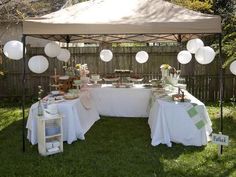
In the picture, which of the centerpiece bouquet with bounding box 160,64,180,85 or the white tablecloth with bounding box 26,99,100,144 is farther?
the centerpiece bouquet with bounding box 160,64,180,85

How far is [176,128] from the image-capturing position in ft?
19.3

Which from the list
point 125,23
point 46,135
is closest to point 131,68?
point 125,23

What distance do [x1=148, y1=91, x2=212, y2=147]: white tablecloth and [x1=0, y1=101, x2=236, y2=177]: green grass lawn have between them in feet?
0.42

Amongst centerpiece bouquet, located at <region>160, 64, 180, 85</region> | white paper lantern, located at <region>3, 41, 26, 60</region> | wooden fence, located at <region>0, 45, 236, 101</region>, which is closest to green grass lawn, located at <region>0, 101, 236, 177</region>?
centerpiece bouquet, located at <region>160, 64, 180, 85</region>

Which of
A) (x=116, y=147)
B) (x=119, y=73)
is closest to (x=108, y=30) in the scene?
(x=116, y=147)

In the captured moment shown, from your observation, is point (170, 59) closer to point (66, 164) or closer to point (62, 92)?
point (62, 92)

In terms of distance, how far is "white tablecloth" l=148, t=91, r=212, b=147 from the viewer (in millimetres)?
5801

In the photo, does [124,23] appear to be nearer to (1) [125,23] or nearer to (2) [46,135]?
(1) [125,23]

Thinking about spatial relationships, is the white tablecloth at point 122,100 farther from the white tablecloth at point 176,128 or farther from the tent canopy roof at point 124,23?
the tent canopy roof at point 124,23

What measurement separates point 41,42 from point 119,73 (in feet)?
12.7

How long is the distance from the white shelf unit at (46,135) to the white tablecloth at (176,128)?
1564mm

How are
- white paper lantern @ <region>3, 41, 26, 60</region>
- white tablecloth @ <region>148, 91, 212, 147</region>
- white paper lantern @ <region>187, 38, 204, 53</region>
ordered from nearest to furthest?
white paper lantern @ <region>3, 41, 26, 60</region>, white tablecloth @ <region>148, 91, 212, 147</region>, white paper lantern @ <region>187, 38, 204, 53</region>

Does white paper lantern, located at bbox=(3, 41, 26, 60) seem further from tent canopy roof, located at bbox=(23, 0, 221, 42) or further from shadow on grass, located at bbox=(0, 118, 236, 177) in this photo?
shadow on grass, located at bbox=(0, 118, 236, 177)

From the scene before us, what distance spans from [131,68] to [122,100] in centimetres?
247
